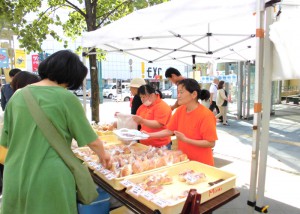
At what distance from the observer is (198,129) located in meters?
2.24

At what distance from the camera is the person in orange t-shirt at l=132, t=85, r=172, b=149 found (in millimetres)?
2840

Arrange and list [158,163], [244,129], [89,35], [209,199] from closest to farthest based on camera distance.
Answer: [209,199]
[158,163]
[89,35]
[244,129]

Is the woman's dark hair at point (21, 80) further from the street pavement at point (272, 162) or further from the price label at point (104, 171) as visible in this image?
the street pavement at point (272, 162)

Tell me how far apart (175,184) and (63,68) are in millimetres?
1185

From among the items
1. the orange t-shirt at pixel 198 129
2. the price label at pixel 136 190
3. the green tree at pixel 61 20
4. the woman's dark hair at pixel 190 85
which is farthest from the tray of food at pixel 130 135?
the green tree at pixel 61 20

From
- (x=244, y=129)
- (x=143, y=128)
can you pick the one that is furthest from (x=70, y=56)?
(x=244, y=129)

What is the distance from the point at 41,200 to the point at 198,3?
1.96 meters

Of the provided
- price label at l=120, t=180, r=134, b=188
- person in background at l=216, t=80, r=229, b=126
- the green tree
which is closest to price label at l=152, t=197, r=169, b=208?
price label at l=120, t=180, r=134, b=188

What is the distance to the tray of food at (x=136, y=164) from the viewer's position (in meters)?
1.86

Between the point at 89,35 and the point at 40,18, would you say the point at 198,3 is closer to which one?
the point at 89,35

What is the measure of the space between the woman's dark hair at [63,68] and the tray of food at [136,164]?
0.78 m

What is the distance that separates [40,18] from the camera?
6.39 m

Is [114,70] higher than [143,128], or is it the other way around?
[114,70]

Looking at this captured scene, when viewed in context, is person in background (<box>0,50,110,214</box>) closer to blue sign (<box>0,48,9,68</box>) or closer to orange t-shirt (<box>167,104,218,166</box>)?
orange t-shirt (<box>167,104,218,166</box>)
